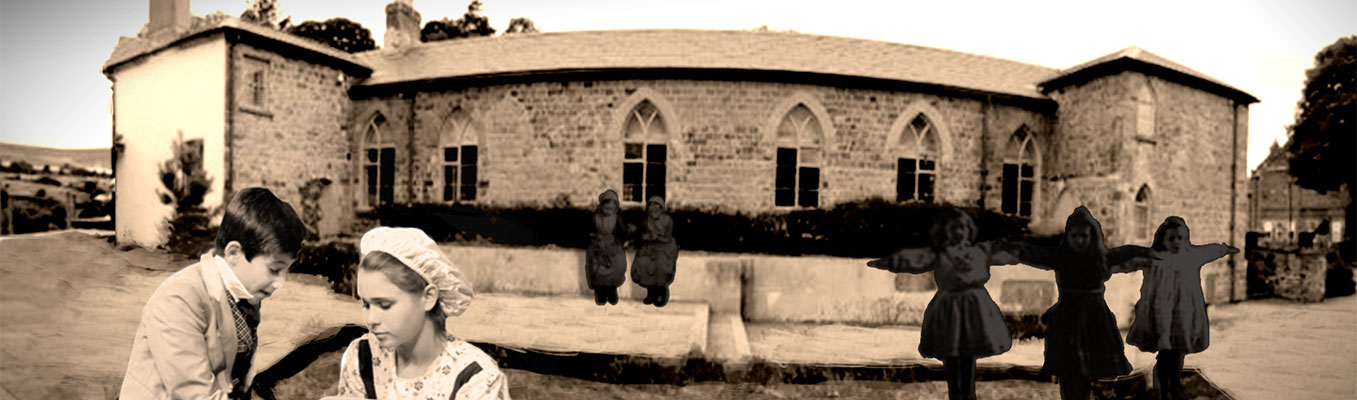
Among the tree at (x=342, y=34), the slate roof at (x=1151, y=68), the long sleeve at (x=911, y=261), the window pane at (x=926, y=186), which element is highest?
the tree at (x=342, y=34)

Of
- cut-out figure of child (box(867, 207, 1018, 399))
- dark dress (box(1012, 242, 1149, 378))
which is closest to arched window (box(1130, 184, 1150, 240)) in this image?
dark dress (box(1012, 242, 1149, 378))

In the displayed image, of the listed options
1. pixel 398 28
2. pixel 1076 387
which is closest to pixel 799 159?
pixel 1076 387

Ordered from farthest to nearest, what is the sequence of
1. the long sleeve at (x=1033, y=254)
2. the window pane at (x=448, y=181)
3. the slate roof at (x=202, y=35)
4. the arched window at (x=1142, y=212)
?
the window pane at (x=448, y=181) < the arched window at (x=1142, y=212) < the slate roof at (x=202, y=35) < the long sleeve at (x=1033, y=254)

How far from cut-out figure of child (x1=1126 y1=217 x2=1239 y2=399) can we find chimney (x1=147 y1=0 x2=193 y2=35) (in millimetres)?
16646

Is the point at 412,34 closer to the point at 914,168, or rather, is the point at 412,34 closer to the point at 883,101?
the point at 883,101

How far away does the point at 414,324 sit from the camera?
160 cm

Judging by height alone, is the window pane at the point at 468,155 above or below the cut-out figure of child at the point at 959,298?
above

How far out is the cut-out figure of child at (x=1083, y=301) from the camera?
3.67m

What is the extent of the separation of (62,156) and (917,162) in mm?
22616

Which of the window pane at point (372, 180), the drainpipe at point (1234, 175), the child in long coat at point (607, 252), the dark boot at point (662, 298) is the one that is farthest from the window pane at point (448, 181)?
the drainpipe at point (1234, 175)


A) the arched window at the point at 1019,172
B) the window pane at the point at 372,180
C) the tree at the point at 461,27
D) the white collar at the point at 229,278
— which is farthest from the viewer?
the tree at the point at 461,27

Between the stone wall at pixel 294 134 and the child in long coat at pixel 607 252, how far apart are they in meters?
8.84

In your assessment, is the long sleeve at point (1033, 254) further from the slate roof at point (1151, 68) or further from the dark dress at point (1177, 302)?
the slate roof at point (1151, 68)

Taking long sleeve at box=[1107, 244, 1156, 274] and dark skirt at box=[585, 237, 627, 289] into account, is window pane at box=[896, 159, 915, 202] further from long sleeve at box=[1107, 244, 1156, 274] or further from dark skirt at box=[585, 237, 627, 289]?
long sleeve at box=[1107, 244, 1156, 274]
